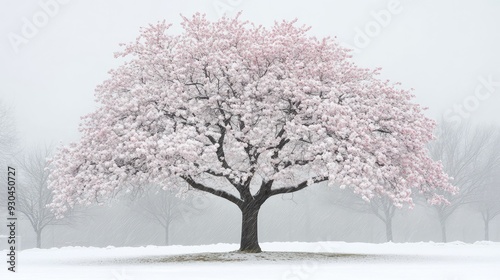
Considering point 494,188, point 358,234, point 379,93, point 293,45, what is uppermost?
point 293,45

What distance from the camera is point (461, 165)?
4775 cm

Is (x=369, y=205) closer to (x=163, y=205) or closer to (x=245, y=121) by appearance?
(x=163, y=205)

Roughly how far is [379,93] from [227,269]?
10851 millimetres

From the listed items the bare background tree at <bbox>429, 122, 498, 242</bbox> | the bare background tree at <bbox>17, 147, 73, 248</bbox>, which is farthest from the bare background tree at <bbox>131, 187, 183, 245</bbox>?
the bare background tree at <bbox>429, 122, 498, 242</bbox>

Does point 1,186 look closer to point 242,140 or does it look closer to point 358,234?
Answer: point 242,140

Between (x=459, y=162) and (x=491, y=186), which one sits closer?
(x=459, y=162)

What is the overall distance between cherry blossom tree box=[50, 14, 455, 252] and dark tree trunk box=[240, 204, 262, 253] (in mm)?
50

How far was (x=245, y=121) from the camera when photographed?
76.5ft

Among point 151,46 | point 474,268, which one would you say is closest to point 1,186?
point 151,46

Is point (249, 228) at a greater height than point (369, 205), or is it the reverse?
point (369, 205)

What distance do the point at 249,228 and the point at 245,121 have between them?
19.1 feet

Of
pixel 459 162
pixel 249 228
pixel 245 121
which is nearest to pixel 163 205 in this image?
pixel 249 228

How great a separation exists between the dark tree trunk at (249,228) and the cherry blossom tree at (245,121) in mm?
50

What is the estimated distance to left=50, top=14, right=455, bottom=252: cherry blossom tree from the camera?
72.1ft
